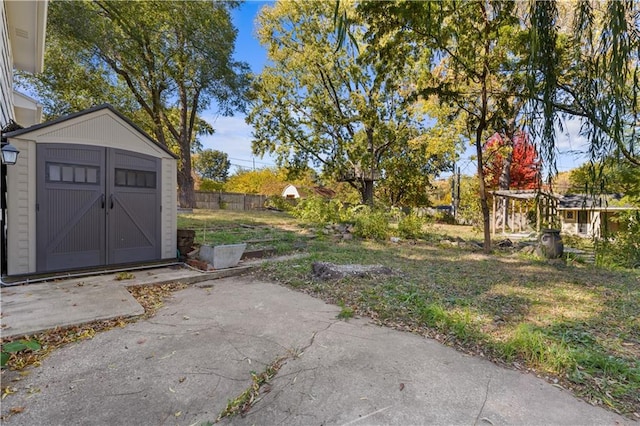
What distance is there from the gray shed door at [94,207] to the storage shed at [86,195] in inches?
0.4

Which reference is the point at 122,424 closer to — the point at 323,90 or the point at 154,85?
the point at 154,85

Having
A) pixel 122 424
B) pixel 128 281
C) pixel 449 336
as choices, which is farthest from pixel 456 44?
pixel 122 424

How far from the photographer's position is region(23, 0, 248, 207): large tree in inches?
418

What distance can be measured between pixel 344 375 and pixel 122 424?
4.07 feet

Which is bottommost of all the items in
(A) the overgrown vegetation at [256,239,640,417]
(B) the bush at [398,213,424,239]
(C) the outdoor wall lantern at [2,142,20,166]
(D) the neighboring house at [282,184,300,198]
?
(A) the overgrown vegetation at [256,239,640,417]

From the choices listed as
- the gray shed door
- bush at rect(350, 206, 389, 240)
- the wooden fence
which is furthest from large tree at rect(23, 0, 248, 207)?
the gray shed door

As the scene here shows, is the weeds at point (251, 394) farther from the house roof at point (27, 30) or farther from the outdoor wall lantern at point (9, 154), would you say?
the house roof at point (27, 30)

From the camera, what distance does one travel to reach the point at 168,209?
5.09 meters

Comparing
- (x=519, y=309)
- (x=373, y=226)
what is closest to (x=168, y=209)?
(x=519, y=309)

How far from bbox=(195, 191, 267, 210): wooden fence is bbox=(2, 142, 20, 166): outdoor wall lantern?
1531cm

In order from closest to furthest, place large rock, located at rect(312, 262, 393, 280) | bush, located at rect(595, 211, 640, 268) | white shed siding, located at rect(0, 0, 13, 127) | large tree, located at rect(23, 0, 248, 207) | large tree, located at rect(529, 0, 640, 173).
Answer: large tree, located at rect(529, 0, 640, 173)
white shed siding, located at rect(0, 0, 13, 127)
large rock, located at rect(312, 262, 393, 280)
bush, located at rect(595, 211, 640, 268)
large tree, located at rect(23, 0, 248, 207)

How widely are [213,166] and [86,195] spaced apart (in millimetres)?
35894

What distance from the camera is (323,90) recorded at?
14695mm

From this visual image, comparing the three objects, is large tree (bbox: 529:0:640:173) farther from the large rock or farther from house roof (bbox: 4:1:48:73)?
house roof (bbox: 4:1:48:73)
